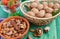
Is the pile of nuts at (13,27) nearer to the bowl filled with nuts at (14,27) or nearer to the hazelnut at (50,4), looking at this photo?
the bowl filled with nuts at (14,27)

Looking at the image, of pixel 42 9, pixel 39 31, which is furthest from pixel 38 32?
pixel 42 9

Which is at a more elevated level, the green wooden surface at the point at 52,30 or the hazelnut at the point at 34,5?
the hazelnut at the point at 34,5

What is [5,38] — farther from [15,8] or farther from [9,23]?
[15,8]

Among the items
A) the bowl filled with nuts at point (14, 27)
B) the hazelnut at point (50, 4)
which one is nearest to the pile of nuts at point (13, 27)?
the bowl filled with nuts at point (14, 27)

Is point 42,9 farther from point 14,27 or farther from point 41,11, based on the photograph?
point 14,27

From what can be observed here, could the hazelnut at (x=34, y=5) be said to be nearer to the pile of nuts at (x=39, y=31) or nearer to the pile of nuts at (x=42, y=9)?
the pile of nuts at (x=42, y=9)

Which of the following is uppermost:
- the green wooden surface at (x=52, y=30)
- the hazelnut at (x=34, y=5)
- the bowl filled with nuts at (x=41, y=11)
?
the hazelnut at (x=34, y=5)

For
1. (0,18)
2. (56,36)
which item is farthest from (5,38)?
(56,36)

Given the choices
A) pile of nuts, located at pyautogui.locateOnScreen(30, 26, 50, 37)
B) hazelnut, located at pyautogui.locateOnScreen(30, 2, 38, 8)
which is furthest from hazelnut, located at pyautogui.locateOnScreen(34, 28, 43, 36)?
hazelnut, located at pyautogui.locateOnScreen(30, 2, 38, 8)

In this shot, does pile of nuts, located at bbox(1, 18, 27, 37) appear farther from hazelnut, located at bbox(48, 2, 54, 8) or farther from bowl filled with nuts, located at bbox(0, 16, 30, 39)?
hazelnut, located at bbox(48, 2, 54, 8)
